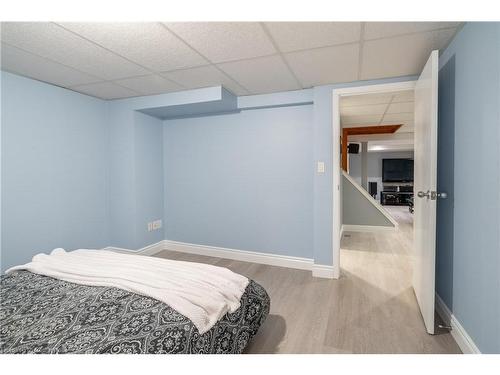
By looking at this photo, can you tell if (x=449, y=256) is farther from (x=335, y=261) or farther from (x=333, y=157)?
(x=333, y=157)

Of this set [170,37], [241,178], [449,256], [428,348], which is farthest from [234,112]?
[428,348]

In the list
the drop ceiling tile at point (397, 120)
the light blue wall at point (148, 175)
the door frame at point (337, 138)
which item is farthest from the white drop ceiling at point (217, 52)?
the drop ceiling tile at point (397, 120)

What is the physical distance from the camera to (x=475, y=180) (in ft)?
4.74

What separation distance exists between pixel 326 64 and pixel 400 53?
0.55m

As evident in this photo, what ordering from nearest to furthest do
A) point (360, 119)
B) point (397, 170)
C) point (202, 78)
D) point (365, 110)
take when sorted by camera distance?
1. point (202, 78)
2. point (365, 110)
3. point (360, 119)
4. point (397, 170)

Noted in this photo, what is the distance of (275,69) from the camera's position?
7.57ft

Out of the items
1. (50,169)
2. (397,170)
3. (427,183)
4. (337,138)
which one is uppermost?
(337,138)

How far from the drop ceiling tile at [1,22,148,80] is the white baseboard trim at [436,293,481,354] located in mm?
3107

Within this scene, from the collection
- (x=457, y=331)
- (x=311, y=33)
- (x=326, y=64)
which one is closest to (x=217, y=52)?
(x=311, y=33)

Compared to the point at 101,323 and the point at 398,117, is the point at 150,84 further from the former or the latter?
the point at 398,117

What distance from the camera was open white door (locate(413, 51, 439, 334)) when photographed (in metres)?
1.68

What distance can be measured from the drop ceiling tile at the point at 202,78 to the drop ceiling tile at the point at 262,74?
0.09 metres

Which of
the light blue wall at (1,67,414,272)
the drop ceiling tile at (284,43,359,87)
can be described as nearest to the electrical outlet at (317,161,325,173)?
the light blue wall at (1,67,414,272)

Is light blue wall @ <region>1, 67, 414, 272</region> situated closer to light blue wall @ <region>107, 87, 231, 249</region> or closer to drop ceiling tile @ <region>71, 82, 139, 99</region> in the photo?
light blue wall @ <region>107, 87, 231, 249</region>
